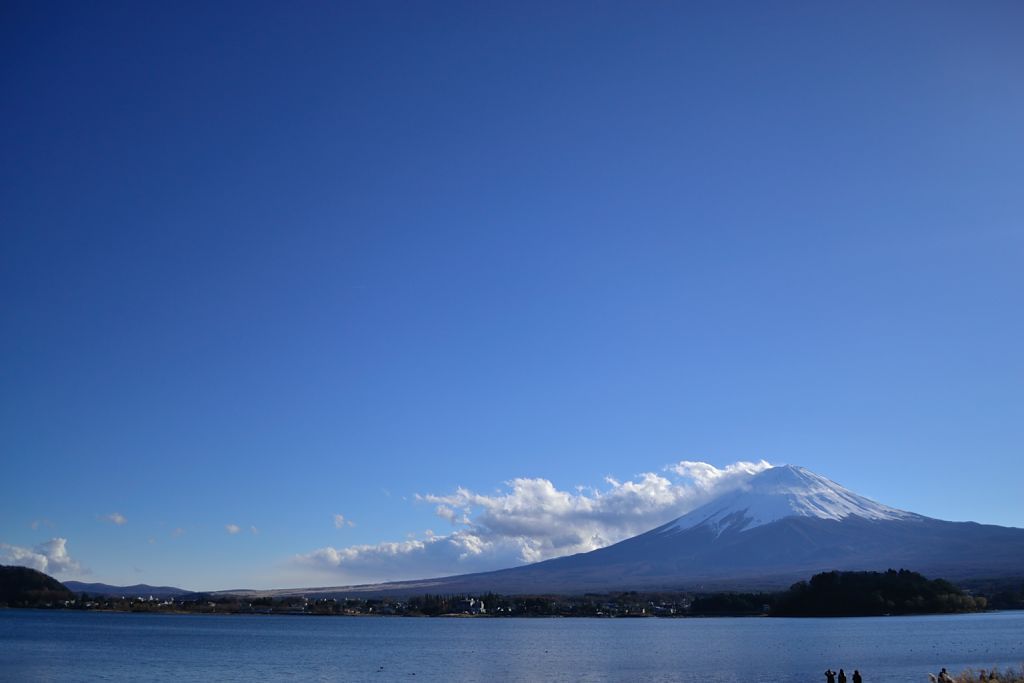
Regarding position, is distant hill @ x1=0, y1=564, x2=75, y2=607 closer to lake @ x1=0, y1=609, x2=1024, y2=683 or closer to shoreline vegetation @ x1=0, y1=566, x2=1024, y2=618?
shoreline vegetation @ x1=0, y1=566, x2=1024, y2=618

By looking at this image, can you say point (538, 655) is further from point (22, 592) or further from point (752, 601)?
point (22, 592)

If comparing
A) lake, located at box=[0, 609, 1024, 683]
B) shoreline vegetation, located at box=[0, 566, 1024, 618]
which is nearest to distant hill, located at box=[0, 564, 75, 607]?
shoreline vegetation, located at box=[0, 566, 1024, 618]

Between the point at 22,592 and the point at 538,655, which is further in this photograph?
the point at 22,592

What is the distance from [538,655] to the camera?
2719 inches

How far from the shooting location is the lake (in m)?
52.0

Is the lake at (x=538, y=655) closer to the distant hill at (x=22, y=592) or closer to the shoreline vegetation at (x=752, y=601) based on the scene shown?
the shoreline vegetation at (x=752, y=601)

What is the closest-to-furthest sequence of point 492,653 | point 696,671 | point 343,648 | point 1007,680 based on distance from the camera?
point 1007,680, point 696,671, point 492,653, point 343,648

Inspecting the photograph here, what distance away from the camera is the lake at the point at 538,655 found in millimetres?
52000

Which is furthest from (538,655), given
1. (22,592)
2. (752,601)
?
(22,592)

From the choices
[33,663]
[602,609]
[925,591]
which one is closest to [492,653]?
[33,663]

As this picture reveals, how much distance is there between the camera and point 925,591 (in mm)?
122062

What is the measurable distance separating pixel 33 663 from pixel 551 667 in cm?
3434

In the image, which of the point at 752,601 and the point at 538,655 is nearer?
the point at 538,655

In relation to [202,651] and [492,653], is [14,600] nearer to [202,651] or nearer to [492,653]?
[202,651]
